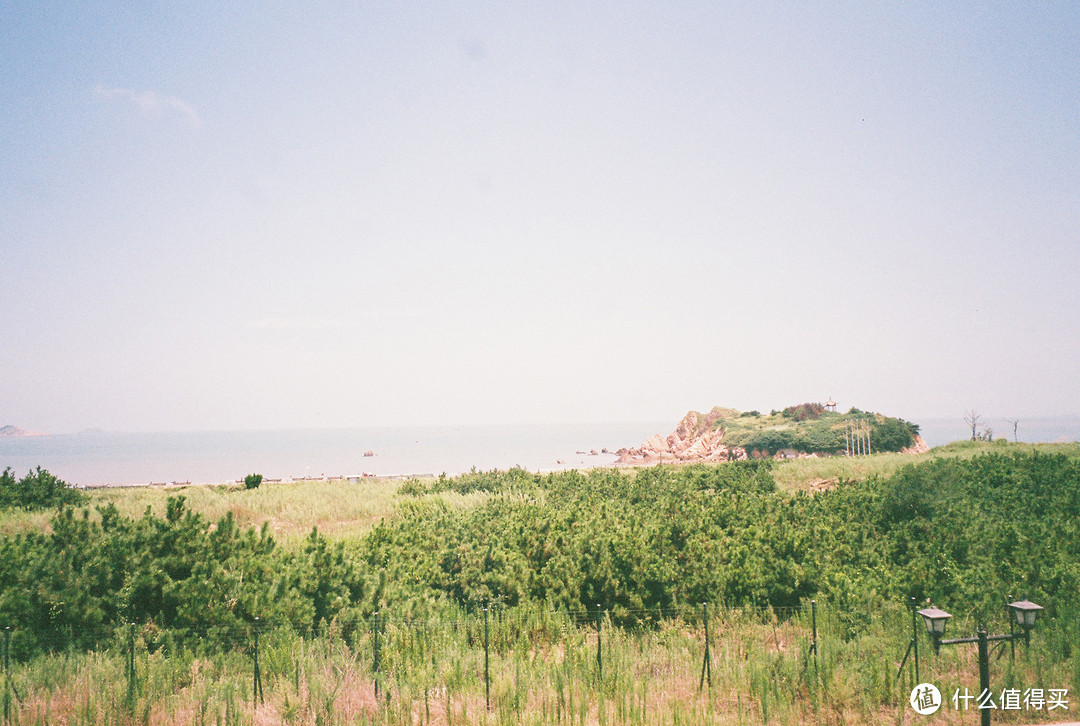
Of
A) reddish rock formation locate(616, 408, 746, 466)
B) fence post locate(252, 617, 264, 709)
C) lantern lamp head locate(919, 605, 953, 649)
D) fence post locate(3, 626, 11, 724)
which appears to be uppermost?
lantern lamp head locate(919, 605, 953, 649)

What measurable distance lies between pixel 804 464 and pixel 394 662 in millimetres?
33603

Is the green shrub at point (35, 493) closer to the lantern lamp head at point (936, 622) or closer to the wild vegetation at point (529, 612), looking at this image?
the wild vegetation at point (529, 612)

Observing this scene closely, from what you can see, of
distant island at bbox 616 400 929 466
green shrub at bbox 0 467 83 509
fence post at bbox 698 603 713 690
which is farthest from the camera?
distant island at bbox 616 400 929 466

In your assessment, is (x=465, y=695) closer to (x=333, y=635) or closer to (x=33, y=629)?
(x=333, y=635)

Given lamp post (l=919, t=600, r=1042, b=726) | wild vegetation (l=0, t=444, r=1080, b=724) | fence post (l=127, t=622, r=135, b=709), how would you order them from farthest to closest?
1. wild vegetation (l=0, t=444, r=1080, b=724)
2. fence post (l=127, t=622, r=135, b=709)
3. lamp post (l=919, t=600, r=1042, b=726)

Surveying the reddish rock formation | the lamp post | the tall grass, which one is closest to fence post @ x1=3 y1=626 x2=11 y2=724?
the tall grass

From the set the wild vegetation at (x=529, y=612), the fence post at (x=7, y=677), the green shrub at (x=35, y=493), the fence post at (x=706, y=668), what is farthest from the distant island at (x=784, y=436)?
the fence post at (x=7, y=677)

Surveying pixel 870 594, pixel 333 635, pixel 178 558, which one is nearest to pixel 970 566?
pixel 870 594

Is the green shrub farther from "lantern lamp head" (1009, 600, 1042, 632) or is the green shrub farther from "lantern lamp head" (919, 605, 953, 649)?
"lantern lamp head" (1009, 600, 1042, 632)

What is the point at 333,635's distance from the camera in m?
10.2
